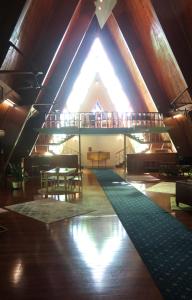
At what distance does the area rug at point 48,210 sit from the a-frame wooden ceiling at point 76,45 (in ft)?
9.45

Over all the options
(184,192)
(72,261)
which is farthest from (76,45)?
(72,261)

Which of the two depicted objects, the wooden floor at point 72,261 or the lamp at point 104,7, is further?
the lamp at point 104,7

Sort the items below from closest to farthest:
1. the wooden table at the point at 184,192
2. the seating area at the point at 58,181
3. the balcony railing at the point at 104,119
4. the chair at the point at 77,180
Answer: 1. the wooden table at the point at 184,192
2. the seating area at the point at 58,181
3. the chair at the point at 77,180
4. the balcony railing at the point at 104,119

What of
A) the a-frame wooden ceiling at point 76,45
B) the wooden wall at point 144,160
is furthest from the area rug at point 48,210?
the wooden wall at point 144,160

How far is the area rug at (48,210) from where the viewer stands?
19.1 ft

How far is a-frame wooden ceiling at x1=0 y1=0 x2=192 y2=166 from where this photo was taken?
24.3 ft

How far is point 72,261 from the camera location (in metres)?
3.58

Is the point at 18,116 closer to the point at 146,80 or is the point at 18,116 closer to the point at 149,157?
the point at 146,80

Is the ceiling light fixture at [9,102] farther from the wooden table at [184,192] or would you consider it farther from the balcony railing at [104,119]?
the wooden table at [184,192]

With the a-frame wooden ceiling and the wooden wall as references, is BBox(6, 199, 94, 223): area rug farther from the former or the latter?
the wooden wall

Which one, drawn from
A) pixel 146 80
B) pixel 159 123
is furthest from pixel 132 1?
pixel 159 123

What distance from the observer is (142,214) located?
6000 millimetres

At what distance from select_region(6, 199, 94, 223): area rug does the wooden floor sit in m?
0.24

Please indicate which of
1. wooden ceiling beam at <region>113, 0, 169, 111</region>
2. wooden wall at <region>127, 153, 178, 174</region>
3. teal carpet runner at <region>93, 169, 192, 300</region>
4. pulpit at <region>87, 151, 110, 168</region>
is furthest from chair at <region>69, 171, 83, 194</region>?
A: pulpit at <region>87, 151, 110, 168</region>
